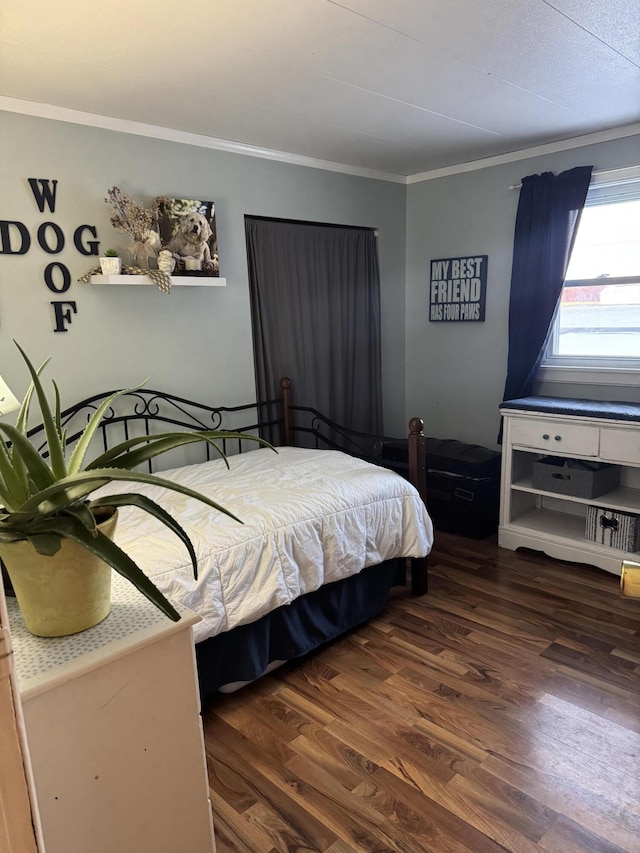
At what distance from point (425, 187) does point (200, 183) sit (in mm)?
1752

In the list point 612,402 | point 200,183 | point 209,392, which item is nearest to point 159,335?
point 209,392

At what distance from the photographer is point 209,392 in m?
3.28

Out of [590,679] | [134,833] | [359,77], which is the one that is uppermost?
[359,77]

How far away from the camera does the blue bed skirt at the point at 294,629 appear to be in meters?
2.11

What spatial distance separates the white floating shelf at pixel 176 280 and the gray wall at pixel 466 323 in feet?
5.52

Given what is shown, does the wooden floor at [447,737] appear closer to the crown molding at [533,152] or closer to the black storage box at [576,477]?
the black storage box at [576,477]

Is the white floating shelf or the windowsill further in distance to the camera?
the windowsill

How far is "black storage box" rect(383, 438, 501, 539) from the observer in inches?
141

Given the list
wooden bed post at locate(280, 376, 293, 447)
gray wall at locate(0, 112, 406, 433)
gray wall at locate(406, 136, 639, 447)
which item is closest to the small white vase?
gray wall at locate(0, 112, 406, 433)

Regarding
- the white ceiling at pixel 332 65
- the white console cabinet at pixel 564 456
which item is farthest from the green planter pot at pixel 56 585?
the white console cabinet at pixel 564 456

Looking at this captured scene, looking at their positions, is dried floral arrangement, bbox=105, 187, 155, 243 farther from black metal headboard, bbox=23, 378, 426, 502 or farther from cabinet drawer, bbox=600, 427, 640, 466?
cabinet drawer, bbox=600, 427, 640, 466

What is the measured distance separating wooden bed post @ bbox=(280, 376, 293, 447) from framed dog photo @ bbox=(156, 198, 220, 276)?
2.74 ft

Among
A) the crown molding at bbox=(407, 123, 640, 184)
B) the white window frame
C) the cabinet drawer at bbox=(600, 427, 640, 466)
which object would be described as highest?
the crown molding at bbox=(407, 123, 640, 184)

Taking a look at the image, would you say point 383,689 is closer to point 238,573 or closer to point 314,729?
point 314,729
